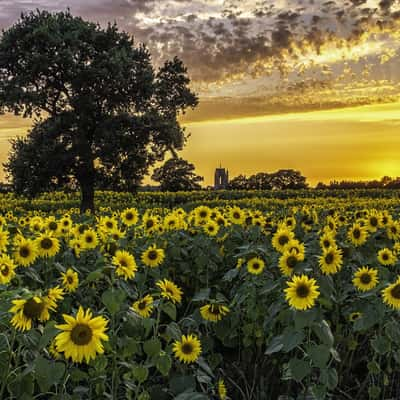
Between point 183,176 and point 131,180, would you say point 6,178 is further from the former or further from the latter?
point 183,176

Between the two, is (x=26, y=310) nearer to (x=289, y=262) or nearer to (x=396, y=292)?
(x=289, y=262)

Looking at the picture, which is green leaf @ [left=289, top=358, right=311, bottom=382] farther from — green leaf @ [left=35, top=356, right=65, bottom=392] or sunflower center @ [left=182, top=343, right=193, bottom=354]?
green leaf @ [left=35, top=356, right=65, bottom=392]

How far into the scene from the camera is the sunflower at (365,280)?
437cm

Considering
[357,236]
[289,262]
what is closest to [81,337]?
[289,262]

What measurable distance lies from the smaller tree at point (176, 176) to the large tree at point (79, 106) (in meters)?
18.9

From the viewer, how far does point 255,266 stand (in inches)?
184

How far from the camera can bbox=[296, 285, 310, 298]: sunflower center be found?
138 inches

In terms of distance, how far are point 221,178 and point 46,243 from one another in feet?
134

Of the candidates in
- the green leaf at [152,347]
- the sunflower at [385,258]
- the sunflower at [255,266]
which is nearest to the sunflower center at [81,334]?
the green leaf at [152,347]

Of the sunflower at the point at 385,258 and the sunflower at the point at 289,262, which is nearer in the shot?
the sunflower at the point at 289,262

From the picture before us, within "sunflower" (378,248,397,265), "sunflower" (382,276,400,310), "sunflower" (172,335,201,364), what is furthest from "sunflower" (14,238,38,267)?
"sunflower" (378,248,397,265)

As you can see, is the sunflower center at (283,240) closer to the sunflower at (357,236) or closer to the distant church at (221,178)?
the sunflower at (357,236)

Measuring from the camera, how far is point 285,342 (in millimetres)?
3383

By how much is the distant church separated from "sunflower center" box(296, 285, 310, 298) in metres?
39.3
